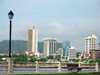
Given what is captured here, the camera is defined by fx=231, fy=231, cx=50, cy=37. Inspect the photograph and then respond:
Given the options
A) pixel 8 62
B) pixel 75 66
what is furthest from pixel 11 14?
pixel 75 66

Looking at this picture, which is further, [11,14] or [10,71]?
[11,14]

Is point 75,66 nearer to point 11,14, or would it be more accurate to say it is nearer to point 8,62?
point 8,62

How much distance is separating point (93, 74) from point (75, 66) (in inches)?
149

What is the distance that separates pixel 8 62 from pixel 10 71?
2.73 feet

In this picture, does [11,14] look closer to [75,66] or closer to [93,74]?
[75,66]

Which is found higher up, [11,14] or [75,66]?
[11,14]

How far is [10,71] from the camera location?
68.4 feet

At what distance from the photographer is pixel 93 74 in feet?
64.7

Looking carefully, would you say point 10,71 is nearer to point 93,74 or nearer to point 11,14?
point 11,14

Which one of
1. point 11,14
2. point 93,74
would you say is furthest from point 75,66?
point 11,14

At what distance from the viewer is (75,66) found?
23.3 m

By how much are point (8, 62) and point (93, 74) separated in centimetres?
764

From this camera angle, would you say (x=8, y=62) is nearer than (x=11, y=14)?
Yes

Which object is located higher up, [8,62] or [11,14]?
[11,14]
